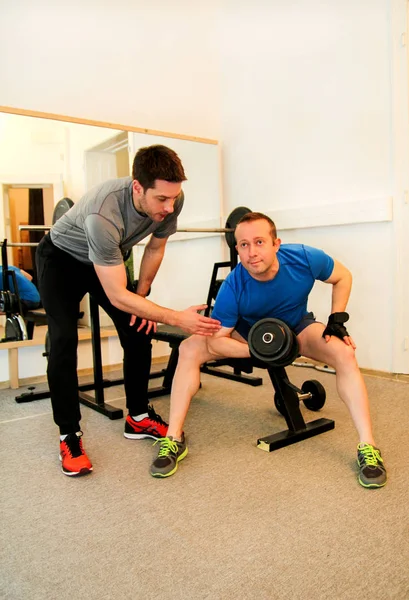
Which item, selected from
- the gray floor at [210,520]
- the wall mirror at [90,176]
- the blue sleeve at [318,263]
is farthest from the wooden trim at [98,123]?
the blue sleeve at [318,263]

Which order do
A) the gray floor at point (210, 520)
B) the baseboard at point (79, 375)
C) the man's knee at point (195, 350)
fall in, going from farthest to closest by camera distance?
the baseboard at point (79, 375) → the man's knee at point (195, 350) → the gray floor at point (210, 520)

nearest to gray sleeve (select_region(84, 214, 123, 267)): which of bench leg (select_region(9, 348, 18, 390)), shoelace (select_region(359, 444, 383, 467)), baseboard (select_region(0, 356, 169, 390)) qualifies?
shoelace (select_region(359, 444, 383, 467))

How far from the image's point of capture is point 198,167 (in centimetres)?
411

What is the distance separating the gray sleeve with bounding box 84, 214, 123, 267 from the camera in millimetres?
1741

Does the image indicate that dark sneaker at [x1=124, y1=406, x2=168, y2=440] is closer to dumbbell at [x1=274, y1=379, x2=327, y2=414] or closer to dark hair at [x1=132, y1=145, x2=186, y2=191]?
dumbbell at [x1=274, y1=379, x2=327, y2=414]

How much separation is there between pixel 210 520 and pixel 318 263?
1.06 metres

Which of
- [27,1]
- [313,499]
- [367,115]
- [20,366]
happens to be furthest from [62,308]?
[27,1]

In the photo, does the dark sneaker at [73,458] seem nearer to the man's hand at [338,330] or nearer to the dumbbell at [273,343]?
the dumbbell at [273,343]

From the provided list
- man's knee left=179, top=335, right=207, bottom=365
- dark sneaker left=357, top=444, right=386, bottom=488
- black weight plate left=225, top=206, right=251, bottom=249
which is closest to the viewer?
dark sneaker left=357, top=444, right=386, bottom=488

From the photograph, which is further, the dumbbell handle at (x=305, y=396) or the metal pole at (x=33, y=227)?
the metal pole at (x=33, y=227)

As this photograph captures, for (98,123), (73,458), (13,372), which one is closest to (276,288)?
(73,458)

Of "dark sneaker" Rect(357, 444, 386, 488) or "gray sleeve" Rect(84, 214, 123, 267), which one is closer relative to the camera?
"dark sneaker" Rect(357, 444, 386, 488)

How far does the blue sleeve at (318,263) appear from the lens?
200 centimetres

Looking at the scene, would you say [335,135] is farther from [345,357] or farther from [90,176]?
[345,357]
